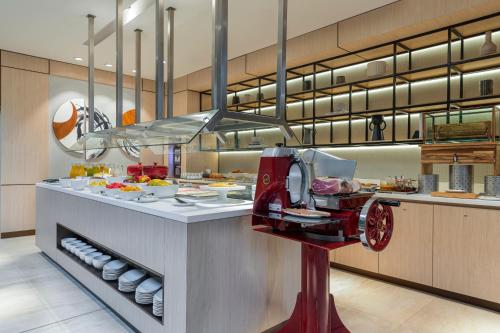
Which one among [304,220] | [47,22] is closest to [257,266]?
[304,220]

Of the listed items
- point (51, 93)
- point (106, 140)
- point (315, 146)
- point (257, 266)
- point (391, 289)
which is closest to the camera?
point (257, 266)

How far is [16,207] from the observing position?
17.1ft

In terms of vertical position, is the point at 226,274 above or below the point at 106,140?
below

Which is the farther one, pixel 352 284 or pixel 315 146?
pixel 315 146

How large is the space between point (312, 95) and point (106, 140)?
292 centimetres

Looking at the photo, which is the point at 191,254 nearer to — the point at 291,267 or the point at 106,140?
the point at 291,267

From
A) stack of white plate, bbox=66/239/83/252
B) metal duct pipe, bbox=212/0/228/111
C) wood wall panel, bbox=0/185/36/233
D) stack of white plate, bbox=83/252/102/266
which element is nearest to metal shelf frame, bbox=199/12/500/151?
metal duct pipe, bbox=212/0/228/111

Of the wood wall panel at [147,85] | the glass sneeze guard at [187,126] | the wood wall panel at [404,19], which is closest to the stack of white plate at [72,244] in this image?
the glass sneeze guard at [187,126]

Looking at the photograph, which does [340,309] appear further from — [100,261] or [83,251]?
[83,251]

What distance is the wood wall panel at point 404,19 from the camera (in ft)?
10.4

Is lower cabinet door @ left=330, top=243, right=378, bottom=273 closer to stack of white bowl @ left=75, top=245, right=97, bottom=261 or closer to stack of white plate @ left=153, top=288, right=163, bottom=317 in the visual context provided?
stack of white plate @ left=153, top=288, right=163, bottom=317

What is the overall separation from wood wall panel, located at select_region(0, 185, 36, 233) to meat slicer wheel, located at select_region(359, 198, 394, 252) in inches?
220

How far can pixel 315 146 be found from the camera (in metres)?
4.83

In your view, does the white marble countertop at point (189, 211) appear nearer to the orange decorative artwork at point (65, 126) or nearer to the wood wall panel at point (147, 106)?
the orange decorative artwork at point (65, 126)
